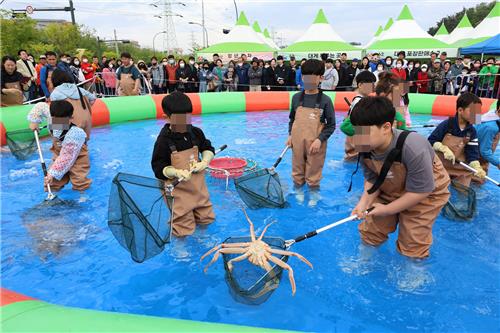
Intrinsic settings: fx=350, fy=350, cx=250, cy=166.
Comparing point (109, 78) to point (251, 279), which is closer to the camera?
point (251, 279)

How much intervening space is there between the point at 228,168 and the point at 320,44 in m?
14.0

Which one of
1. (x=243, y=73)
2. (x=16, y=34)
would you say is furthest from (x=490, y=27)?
(x=16, y=34)

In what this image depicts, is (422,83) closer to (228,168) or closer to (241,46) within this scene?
(241,46)

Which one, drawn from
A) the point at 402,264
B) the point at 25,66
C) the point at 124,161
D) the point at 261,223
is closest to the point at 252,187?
the point at 261,223

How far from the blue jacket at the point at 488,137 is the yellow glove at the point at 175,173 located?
135 inches

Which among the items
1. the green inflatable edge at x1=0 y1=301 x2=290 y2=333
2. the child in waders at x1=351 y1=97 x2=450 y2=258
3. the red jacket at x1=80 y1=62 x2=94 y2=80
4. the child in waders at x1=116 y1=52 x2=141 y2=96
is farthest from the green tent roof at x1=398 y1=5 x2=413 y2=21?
the green inflatable edge at x1=0 y1=301 x2=290 y2=333

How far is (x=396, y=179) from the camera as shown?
268 cm

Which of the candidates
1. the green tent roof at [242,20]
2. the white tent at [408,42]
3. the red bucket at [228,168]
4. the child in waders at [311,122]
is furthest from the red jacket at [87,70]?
the white tent at [408,42]

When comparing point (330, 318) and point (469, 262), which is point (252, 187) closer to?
point (330, 318)

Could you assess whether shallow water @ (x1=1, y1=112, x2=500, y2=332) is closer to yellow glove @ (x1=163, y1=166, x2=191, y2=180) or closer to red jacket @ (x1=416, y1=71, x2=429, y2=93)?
yellow glove @ (x1=163, y1=166, x2=191, y2=180)

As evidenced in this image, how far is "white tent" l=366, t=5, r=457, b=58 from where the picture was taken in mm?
16109

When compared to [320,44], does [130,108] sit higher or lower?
lower

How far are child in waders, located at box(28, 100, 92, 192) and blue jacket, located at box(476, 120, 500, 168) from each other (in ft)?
15.8

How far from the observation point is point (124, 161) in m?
6.32
